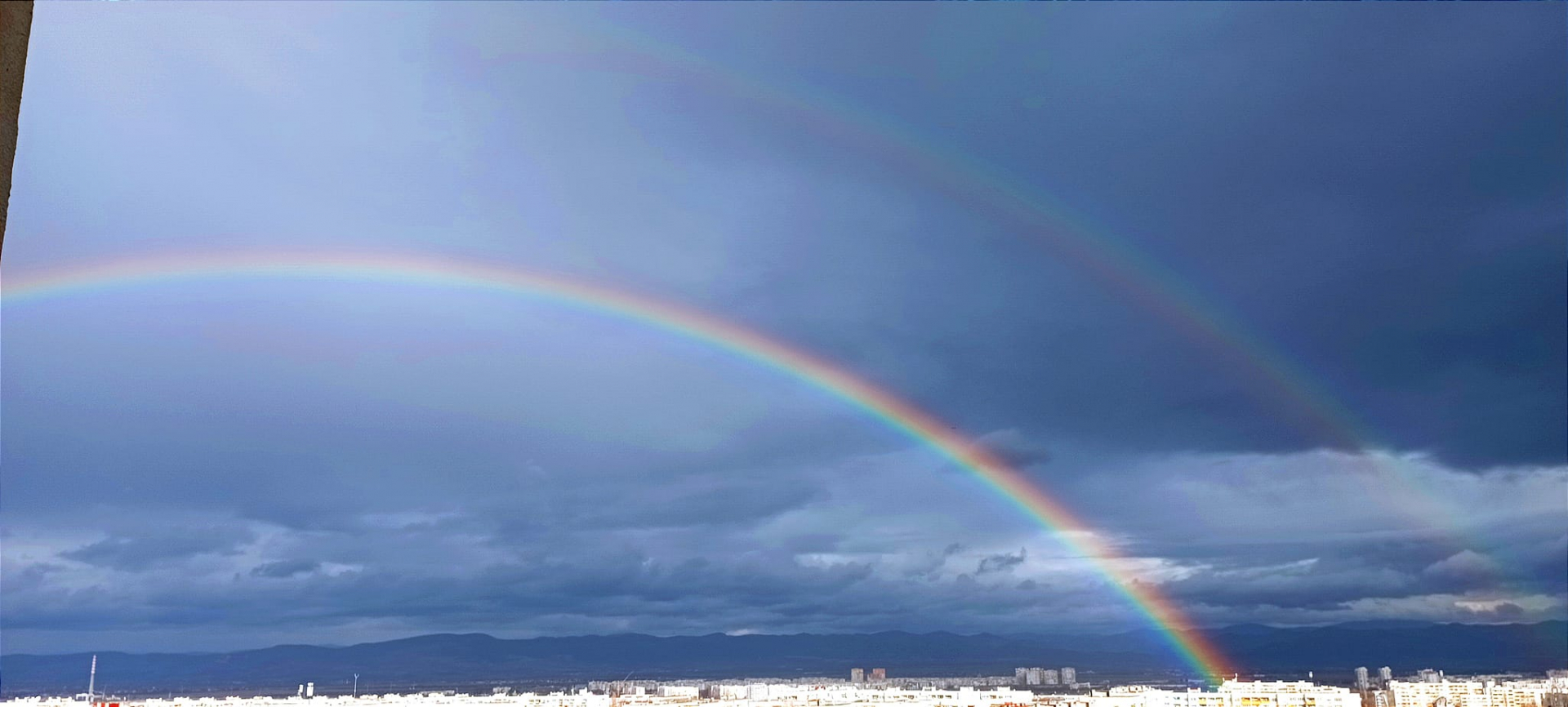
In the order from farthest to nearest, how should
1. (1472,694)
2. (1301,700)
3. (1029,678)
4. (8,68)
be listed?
(1029,678) → (1472,694) → (1301,700) → (8,68)

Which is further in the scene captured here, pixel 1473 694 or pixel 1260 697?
pixel 1473 694

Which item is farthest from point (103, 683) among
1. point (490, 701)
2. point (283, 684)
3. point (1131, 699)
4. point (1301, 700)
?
point (1301, 700)

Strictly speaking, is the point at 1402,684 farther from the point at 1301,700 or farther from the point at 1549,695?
the point at 1301,700

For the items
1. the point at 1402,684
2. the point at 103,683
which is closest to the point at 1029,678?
the point at 1402,684

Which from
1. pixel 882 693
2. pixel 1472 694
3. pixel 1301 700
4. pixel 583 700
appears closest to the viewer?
pixel 1301 700

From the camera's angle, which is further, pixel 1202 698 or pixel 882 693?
pixel 882 693

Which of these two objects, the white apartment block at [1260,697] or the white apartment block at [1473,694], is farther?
the white apartment block at [1473,694]

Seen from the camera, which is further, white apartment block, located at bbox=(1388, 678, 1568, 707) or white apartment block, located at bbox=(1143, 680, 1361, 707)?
white apartment block, located at bbox=(1388, 678, 1568, 707)

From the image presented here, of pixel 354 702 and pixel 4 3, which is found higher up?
pixel 4 3

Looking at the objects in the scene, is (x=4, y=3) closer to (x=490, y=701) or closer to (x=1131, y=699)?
(x=1131, y=699)
